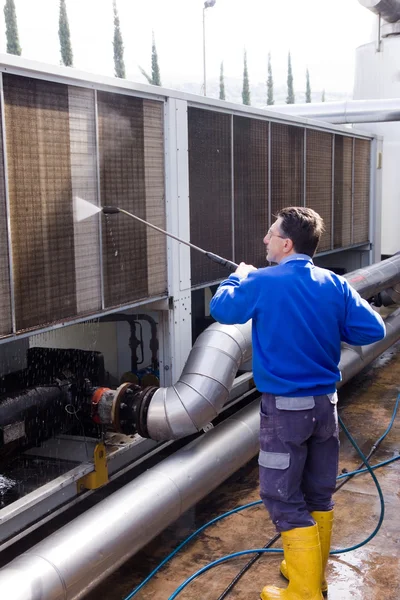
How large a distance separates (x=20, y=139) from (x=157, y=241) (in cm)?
144

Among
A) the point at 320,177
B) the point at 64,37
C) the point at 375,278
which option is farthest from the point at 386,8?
the point at 64,37

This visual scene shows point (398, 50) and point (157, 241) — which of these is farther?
point (398, 50)

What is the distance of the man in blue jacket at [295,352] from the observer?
313 centimetres

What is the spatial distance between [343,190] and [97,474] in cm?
504

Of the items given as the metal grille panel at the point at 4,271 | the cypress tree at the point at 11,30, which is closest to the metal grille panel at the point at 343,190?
the metal grille panel at the point at 4,271

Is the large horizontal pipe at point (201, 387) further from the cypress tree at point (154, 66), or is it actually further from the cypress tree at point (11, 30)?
the cypress tree at point (154, 66)

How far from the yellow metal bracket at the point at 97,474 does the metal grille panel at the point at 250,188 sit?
2207mm

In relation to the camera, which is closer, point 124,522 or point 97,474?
Result: point 124,522

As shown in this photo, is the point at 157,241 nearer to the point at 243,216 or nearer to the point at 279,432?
the point at 243,216

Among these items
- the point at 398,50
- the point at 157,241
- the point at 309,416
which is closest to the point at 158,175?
the point at 157,241

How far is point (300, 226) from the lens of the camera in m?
3.18

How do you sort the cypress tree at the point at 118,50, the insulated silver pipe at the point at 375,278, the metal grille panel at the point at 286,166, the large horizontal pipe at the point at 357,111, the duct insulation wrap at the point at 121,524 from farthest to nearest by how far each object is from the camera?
1. the cypress tree at the point at 118,50
2. the large horizontal pipe at the point at 357,111
3. the insulated silver pipe at the point at 375,278
4. the metal grille panel at the point at 286,166
5. the duct insulation wrap at the point at 121,524

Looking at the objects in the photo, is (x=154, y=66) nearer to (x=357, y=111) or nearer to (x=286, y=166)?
(x=357, y=111)

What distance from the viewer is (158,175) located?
15.3 feet
